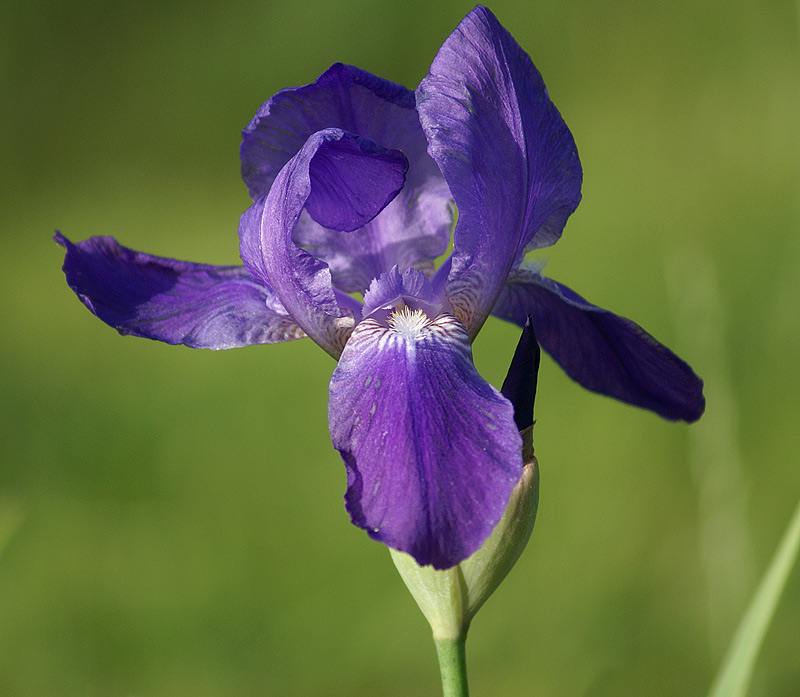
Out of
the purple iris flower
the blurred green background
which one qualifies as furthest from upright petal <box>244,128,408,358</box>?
the blurred green background

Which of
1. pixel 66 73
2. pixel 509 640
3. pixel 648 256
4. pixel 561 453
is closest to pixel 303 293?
pixel 509 640

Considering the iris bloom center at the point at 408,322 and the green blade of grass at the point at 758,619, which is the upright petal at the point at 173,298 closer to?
the iris bloom center at the point at 408,322

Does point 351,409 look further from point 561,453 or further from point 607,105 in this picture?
point 607,105

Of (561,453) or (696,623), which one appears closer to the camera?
(696,623)

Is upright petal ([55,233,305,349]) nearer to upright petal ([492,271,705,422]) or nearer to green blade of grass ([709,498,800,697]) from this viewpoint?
upright petal ([492,271,705,422])

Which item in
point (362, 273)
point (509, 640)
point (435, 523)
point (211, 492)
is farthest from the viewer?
point (211, 492)

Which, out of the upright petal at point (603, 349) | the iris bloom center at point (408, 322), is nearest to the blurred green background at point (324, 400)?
the upright petal at point (603, 349)
